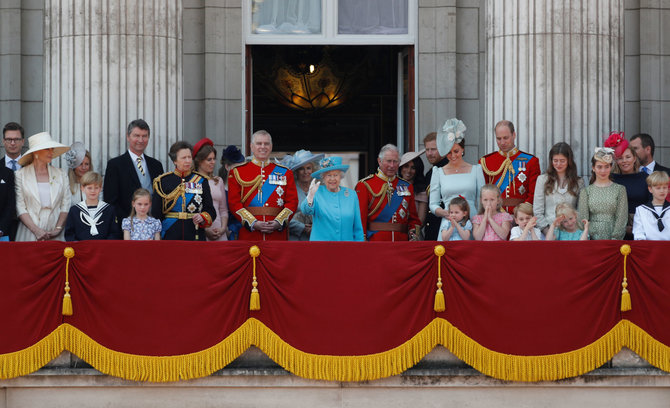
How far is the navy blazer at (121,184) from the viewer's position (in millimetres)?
11625

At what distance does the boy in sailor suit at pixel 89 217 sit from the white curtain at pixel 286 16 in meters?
4.84

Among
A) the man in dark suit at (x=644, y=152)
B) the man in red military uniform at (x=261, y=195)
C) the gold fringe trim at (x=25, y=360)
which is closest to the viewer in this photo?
the gold fringe trim at (x=25, y=360)

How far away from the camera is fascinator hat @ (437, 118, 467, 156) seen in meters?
11.9

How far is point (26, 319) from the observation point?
10.4 meters

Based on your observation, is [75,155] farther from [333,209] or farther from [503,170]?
[503,170]

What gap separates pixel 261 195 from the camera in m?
11.9

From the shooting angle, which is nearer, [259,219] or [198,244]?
[198,244]

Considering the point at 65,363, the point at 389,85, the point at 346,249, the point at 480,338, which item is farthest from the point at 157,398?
the point at 389,85

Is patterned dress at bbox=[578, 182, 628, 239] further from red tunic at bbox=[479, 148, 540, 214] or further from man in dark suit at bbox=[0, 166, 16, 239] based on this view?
man in dark suit at bbox=[0, 166, 16, 239]

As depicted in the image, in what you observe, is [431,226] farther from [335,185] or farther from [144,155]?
[144,155]

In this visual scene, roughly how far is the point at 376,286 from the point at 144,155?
9.62 ft

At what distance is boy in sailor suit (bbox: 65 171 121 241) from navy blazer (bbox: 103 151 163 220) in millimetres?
443

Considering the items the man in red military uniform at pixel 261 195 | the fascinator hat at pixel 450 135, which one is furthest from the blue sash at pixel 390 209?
the man in red military uniform at pixel 261 195

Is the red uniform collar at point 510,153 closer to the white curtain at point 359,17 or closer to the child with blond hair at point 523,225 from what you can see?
the child with blond hair at point 523,225
